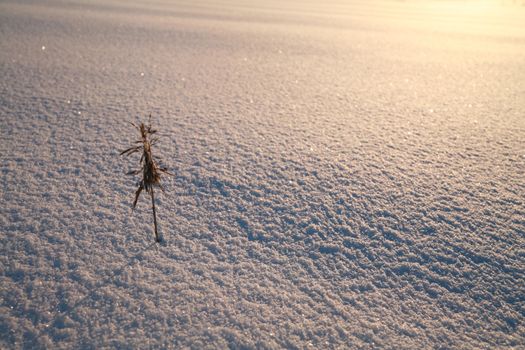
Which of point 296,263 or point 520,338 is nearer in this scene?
point 520,338

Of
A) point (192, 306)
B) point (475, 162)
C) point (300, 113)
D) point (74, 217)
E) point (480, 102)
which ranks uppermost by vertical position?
point (480, 102)

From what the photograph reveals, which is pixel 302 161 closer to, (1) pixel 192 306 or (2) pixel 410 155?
(2) pixel 410 155

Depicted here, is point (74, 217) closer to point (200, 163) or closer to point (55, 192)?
point (55, 192)

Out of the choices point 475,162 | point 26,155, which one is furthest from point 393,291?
point 26,155

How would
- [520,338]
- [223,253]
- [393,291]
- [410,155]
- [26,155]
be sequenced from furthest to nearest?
[410,155] < [26,155] < [223,253] < [393,291] < [520,338]

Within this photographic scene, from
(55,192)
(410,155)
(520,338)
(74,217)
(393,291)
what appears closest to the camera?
(520,338)

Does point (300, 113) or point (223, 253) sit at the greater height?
point (300, 113)

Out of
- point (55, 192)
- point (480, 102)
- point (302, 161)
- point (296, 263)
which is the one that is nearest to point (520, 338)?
point (296, 263)
